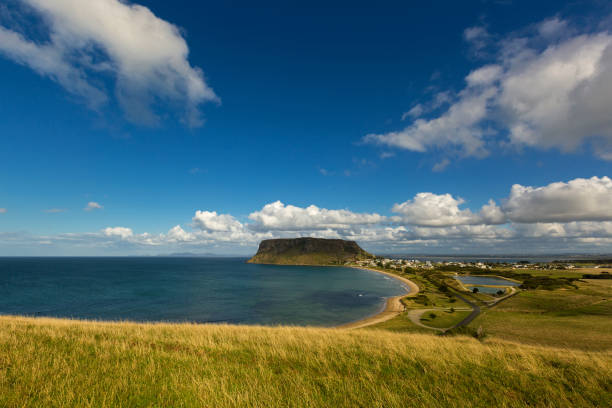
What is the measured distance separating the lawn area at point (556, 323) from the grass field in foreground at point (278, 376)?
109 feet

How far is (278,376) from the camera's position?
7.53 metres

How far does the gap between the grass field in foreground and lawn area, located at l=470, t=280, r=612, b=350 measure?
1311 inches

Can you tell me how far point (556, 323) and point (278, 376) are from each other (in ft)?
189

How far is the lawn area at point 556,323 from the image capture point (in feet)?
109

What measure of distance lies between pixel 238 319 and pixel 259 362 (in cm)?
5257

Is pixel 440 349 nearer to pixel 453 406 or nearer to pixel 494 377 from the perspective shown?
pixel 494 377

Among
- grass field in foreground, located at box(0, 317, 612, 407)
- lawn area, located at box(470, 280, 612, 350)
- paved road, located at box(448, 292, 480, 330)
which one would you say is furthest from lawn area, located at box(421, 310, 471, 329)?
grass field in foreground, located at box(0, 317, 612, 407)

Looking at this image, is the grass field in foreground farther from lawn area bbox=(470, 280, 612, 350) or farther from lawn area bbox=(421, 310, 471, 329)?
lawn area bbox=(421, 310, 471, 329)

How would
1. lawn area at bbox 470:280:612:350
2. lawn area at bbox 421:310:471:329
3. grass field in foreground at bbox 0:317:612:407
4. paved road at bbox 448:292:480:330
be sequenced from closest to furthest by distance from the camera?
grass field in foreground at bbox 0:317:612:407
lawn area at bbox 470:280:612:350
paved road at bbox 448:292:480:330
lawn area at bbox 421:310:471:329

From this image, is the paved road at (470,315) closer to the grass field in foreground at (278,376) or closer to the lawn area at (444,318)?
the lawn area at (444,318)

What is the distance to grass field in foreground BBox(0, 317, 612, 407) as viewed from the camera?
579 centimetres

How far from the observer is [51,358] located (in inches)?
326

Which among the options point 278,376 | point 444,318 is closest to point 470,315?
point 444,318

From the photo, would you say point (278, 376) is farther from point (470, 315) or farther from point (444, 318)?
point (470, 315)
